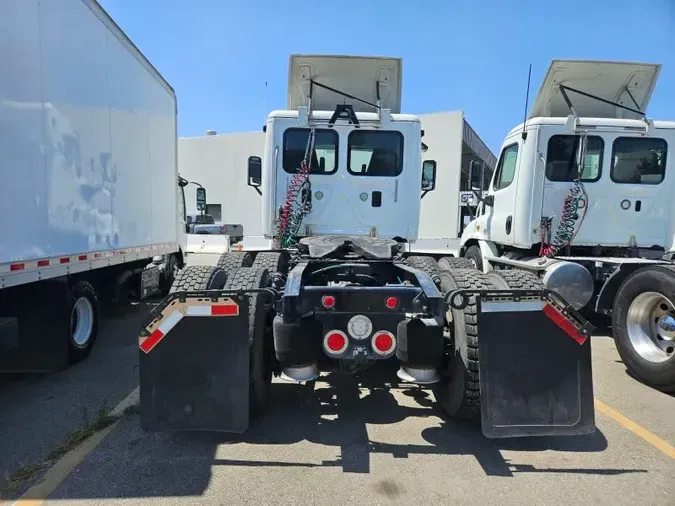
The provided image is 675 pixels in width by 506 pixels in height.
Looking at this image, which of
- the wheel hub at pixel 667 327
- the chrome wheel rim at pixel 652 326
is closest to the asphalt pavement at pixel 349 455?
the chrome wheel rim at pixel 652 326

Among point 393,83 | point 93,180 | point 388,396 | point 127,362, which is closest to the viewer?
point 388,396

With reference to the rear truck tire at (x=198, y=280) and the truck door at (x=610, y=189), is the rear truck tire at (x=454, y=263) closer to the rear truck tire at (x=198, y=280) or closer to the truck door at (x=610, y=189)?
the truck door at (x=610, y=189)

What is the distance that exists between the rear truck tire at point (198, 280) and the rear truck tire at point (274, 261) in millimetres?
959

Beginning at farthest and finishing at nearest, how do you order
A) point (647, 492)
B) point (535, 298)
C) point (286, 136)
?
point (286, 136)
point (535, 298)
point (647, 492)

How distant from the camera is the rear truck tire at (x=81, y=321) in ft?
16.9

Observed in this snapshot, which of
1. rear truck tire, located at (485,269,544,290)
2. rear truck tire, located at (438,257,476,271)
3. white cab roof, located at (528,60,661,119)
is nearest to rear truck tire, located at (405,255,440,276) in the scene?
rear truck tire, located at (438,257,476,271)

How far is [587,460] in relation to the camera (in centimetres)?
322

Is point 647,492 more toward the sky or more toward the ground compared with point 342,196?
more toward the ground

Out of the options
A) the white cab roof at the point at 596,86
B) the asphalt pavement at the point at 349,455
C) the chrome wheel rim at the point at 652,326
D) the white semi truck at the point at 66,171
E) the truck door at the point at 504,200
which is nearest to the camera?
the asphalt pavement at the point at 349,455

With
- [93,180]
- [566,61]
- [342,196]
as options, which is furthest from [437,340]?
[566,61]

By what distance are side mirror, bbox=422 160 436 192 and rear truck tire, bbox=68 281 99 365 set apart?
14.8ft

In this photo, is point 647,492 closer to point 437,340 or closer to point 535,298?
point 535,298

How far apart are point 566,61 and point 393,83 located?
7.71ft

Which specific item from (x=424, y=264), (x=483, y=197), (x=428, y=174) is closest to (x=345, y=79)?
(x=428, y=174)
